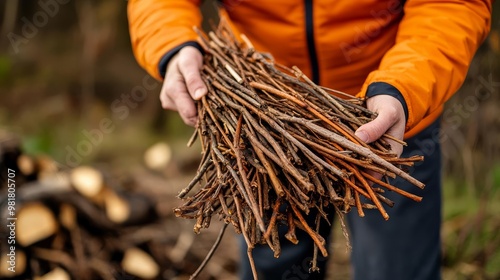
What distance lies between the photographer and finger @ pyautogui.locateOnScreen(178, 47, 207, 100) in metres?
1.40

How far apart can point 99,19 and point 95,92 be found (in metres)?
0.64

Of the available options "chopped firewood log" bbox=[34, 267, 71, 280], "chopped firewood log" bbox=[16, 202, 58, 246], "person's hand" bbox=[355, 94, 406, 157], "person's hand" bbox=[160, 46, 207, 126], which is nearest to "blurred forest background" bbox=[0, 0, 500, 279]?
"chopped firewood log" bbox=[16, 202, 58, 246]

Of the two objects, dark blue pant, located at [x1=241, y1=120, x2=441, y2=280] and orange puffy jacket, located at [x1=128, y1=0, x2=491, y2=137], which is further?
dark blue pant, located at [x1=241, y1=120, x2=441, y2=280]

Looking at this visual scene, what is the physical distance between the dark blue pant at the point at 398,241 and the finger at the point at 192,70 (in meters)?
0.63

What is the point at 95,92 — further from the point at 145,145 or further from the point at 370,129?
the point at 370,129

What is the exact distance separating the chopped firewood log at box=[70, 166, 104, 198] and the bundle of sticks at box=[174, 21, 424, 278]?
1449 millimetres

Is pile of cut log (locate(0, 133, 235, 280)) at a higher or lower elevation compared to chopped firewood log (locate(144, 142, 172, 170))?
higher

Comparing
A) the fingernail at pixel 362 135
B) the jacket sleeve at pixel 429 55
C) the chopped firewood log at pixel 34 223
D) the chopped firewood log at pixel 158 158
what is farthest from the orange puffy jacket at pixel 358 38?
the chopped firewood log at pixel 158 158

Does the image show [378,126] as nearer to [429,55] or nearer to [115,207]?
[429,55]

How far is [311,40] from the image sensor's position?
5.25ft

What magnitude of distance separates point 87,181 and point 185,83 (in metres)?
1.37

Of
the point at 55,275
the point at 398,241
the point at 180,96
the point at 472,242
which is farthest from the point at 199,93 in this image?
the point at 472,242

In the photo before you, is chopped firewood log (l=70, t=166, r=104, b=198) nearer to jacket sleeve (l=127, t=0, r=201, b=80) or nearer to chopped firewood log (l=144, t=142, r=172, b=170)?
chopped firewood log (l=144, t=142, r=172, b=170)

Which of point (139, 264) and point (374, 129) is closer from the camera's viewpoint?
point (374, 129)
